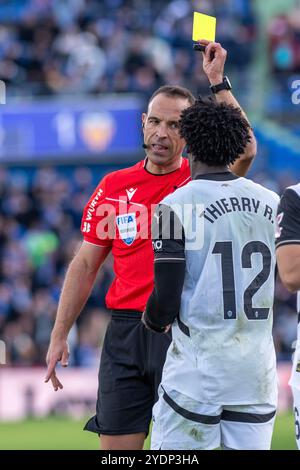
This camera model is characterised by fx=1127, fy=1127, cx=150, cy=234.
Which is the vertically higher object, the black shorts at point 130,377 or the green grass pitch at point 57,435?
the black shorts at point 130,377

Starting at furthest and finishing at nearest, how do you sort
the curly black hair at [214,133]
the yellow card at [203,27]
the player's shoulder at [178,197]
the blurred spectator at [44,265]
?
1. the blurred spectator at [44,265]
2. the yellow card at [203,27]
3. the curly black hair at [214,133]
4. the player's shoulder at [178,197]

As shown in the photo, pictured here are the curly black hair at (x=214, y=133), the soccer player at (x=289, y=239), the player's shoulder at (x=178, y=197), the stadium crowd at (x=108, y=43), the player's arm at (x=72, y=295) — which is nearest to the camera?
the soccer player at (x=289, y=239)

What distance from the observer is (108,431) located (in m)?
5.85

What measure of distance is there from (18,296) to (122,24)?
649 cm

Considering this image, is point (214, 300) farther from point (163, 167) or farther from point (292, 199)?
point (163, 167)

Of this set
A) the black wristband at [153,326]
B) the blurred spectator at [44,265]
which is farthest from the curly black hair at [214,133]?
the blurred spectator at [44,265]

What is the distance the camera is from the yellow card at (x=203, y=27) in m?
5.38

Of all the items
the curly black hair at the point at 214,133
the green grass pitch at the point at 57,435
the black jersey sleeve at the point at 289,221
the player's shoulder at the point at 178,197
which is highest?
the curly black hair at the point at 214,133

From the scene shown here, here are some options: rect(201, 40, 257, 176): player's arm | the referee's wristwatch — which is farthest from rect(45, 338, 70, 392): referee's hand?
the referee's wristwatch

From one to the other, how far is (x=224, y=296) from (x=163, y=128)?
1295mm

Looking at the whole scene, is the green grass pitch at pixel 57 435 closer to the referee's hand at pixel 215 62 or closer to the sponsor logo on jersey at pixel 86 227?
the sponsor logo on jersey at pixel 86 227

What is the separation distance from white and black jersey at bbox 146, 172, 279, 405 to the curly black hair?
114 millimetres

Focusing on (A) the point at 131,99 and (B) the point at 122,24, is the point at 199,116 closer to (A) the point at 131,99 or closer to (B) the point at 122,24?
(A) the point at 131,99

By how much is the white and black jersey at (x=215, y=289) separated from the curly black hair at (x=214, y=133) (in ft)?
0.38
